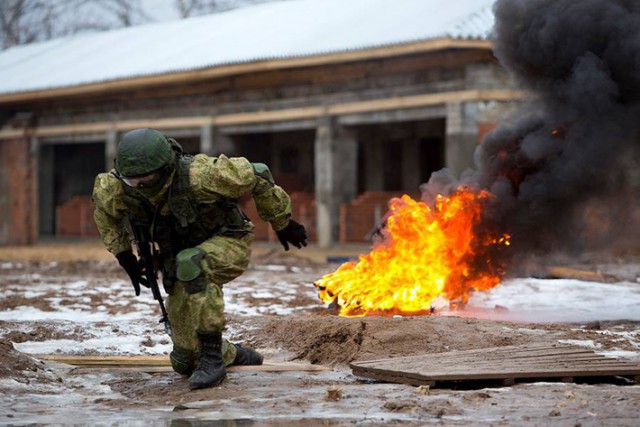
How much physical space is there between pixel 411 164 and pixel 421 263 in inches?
563

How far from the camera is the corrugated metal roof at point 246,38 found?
16594 millimetres

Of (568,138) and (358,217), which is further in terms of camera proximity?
(358,217)

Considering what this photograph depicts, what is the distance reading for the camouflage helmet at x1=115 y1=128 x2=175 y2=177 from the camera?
17.7ft

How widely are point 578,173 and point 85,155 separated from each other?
73.7ft

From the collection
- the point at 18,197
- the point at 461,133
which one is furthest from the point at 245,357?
the point at 18,197

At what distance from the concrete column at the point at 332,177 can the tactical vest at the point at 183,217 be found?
43.1ft

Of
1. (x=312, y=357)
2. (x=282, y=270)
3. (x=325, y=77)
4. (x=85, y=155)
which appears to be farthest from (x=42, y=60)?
(x=312, y=357)

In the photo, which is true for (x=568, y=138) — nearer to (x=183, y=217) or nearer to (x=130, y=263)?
Answer: (x=183, y=217)

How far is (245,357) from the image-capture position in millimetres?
6066

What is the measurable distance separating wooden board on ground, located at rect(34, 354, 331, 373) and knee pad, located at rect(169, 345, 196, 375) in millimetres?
274

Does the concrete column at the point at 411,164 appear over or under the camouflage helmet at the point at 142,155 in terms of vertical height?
over

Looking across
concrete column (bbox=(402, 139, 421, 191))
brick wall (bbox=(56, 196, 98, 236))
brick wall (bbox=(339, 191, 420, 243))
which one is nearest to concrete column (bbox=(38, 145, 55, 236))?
brick wall (bbox=(56, 196, 98, 236))

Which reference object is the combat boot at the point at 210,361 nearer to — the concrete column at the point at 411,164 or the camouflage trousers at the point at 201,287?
the camouflage trousers at the point at 201,287


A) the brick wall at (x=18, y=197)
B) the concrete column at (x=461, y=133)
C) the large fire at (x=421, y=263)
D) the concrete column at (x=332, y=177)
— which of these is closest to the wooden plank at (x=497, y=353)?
the large fire at (x=421, y=263)
